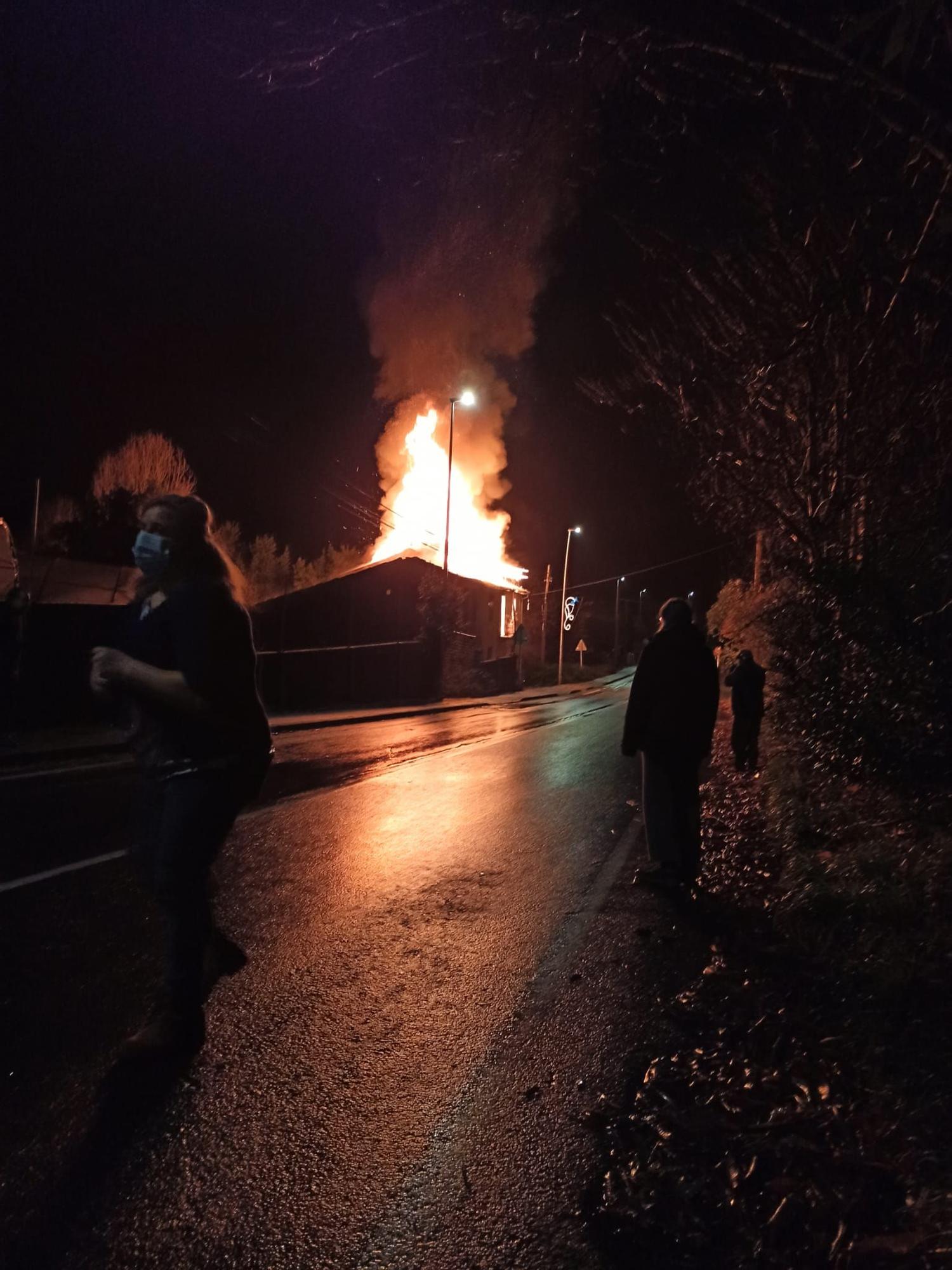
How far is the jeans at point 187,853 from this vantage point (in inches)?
122

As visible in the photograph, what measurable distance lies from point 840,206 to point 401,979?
5535mm

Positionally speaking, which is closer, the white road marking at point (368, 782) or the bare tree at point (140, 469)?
the white road marking at point (368, 782)

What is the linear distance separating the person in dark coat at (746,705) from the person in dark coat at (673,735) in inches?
187

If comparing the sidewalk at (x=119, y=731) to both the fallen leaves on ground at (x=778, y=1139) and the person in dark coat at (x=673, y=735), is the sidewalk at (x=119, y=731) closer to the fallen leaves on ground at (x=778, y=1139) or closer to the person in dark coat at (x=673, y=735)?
the fallen leaves on ground at (x=778, y=1139)

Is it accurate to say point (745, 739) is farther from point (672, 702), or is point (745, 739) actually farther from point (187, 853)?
point (187, 853)

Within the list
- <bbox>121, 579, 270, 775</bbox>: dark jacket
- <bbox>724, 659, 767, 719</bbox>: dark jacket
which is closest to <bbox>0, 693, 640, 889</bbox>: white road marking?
<bbox>121, 579, 270, 775</bbox>: dark jacket

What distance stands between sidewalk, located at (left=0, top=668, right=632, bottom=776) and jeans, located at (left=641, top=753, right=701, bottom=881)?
3.23 meters

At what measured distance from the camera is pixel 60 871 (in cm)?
559

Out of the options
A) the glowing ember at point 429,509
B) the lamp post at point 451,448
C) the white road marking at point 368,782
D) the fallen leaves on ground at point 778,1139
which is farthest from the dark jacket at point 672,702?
the glowing ember at point 429,509

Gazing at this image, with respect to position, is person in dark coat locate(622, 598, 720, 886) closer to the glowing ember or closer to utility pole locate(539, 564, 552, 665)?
the glowing ember

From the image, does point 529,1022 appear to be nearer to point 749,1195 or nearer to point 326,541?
point 749,1195

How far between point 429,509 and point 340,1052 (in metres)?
34.1

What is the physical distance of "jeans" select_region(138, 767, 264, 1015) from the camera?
10.1 ft

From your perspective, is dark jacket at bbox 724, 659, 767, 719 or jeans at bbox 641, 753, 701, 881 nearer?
jeans at bbox 641, 753, 701, 881
